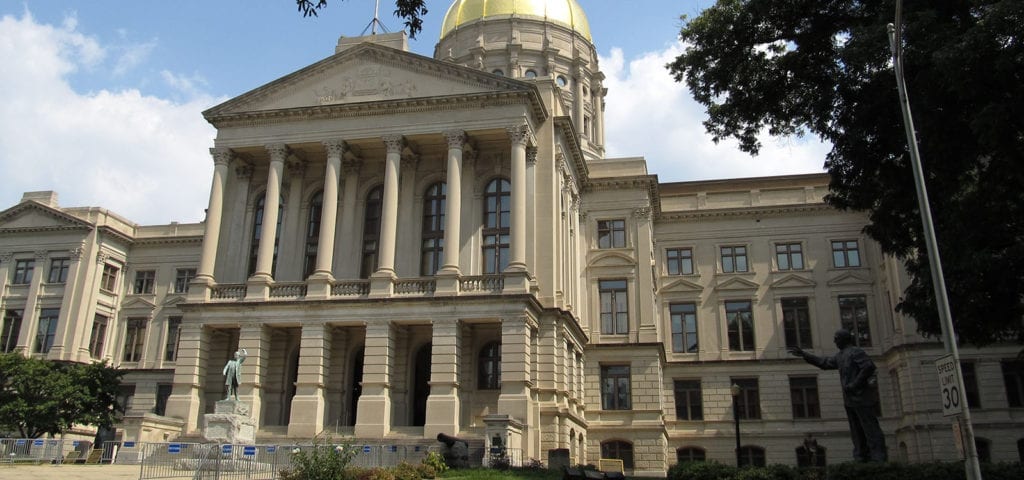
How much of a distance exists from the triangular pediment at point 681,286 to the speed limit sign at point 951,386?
114ft

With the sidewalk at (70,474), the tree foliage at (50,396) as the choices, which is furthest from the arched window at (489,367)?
the tree foliage at (50,396)

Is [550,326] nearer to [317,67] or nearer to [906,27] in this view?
[317,67]

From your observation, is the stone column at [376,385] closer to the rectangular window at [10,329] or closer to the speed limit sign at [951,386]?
the speed limit sign at [951,386]

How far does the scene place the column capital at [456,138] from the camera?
3659cm

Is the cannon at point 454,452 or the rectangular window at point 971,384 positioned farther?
the rectangular window at point 971,384

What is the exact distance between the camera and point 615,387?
42469 millimetres

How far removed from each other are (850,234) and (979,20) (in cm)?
3093

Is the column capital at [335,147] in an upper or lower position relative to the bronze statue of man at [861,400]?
upper

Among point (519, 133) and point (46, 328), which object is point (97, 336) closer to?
point (46, 328)

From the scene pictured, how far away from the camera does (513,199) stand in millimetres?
35281

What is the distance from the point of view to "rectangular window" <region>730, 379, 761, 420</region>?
4566 cm

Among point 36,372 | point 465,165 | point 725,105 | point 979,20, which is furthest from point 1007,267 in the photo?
point 36,372

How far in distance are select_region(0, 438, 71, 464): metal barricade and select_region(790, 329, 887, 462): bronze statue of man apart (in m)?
28.2

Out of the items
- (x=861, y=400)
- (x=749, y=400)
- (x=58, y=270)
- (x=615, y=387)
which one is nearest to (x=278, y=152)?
(x=615, y=387)
